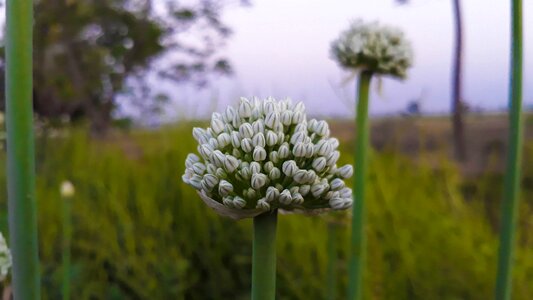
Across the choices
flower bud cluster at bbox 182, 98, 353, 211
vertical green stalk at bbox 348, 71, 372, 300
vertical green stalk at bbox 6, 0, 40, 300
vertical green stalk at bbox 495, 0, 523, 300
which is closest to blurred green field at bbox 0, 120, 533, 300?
vertical green stalk at bbox 348, 71, 372, 300

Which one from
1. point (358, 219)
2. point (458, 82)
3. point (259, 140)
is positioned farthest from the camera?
point (458, 82)

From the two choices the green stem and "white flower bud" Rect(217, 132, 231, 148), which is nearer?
"white flower bud" Rect(217, 132, 231, 148)

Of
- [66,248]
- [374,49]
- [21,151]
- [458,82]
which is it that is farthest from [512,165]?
[458,82]

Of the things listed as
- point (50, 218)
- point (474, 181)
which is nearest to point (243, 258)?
point (50, 218)

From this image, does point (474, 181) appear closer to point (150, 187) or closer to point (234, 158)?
point (150, 187)

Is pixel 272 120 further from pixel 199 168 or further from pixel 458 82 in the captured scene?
pixel 458 82

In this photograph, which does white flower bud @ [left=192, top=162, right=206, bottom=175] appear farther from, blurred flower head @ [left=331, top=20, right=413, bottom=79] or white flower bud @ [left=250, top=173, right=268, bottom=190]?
blurred flower head @ [left=331, top=20, right=413, bottom=79]

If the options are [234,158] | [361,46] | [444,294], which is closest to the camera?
[234,158]
